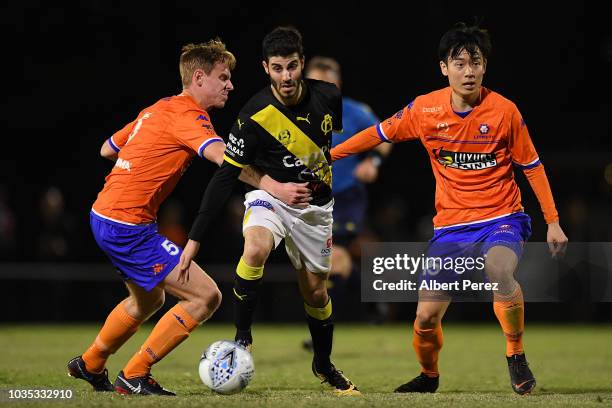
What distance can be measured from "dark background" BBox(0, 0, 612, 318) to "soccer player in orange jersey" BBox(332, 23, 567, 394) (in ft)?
28.2

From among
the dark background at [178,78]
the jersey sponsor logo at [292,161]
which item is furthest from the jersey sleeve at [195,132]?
the dark background at [178,78]

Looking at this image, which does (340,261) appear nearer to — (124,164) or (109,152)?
(109,152)

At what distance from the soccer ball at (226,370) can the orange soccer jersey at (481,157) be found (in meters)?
1.71

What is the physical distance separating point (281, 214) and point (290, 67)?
0.96 metres

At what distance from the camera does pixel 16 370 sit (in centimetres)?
779

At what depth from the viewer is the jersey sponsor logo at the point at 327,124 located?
254 inches

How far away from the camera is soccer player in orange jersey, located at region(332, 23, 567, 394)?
6379 millimetres

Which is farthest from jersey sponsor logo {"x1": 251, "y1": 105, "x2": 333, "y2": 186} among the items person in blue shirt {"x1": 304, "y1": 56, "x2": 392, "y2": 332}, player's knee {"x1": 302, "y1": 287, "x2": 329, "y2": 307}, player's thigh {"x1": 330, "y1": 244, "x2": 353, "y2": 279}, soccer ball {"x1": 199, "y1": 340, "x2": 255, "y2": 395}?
player's thigh {"x1": 330, "y1": 244, "x2": 353, "y2": 279}

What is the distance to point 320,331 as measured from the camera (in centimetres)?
662

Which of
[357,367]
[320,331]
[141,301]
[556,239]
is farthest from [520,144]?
[357,367]

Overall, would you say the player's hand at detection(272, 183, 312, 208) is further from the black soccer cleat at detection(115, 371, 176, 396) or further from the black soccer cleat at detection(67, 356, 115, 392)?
the black soccer cleat at detection(67, 356, 115, 392)

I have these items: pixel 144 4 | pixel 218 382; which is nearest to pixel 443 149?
pixel 218 382

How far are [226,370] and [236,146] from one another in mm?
1382

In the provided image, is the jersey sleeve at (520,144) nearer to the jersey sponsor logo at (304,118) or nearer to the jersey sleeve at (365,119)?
the jersey sponsor logo at (304,118)
